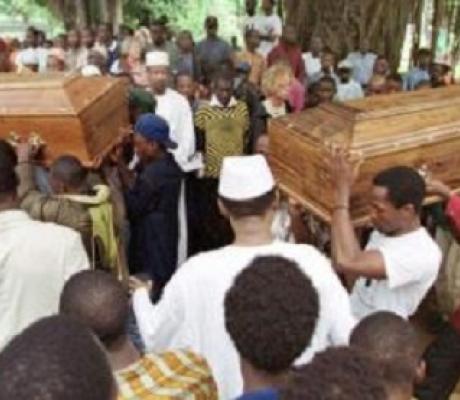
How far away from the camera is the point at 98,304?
8.64ft

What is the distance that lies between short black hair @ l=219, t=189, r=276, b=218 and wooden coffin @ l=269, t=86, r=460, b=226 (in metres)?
0.86

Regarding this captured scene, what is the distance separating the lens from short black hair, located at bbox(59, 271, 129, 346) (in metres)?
2.59

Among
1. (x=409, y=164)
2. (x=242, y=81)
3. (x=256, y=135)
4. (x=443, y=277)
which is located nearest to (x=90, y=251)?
(x=409, y=164)

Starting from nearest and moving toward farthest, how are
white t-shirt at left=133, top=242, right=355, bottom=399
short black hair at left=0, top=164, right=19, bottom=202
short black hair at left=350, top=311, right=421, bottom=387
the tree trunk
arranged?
1. short black hair at left=350, top=311, right=421, bottom=387
2. white t-shirt at left=133, top=242, right=355, bottom=399
3. short black hair at left=0, top=164, right=19, bottom=202
4. the tree trunk

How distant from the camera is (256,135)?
614cm

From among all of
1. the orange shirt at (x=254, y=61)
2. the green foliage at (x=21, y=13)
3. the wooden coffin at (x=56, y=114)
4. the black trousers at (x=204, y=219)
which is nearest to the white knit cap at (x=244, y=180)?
the wooden coffin at (x=56, y=114)

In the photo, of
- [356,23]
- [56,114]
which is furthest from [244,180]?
[356,23]

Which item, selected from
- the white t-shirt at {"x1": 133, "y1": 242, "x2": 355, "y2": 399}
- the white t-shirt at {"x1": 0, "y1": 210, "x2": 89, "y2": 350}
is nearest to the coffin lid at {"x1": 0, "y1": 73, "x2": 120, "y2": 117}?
the white t-shirt at {"x1": 0, "y1": 210, "x2": 89, "y2": 350}

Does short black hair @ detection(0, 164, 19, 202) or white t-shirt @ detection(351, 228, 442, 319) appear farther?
short black hair @ detection(0, 164, 19, 202)

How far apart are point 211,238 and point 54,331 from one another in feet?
15.0

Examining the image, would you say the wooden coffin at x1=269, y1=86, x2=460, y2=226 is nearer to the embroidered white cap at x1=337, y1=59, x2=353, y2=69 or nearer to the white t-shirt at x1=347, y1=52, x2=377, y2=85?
the embroidered white cap at x1=337, y1=59, x2=353, y2=69

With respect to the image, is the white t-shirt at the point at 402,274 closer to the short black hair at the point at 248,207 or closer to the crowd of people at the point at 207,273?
the crowd of people at the point at 207,273

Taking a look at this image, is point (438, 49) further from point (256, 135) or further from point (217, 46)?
point (256, 135)

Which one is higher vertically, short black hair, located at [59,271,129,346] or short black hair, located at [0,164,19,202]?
short black hair, located at [0,164,19,202]
